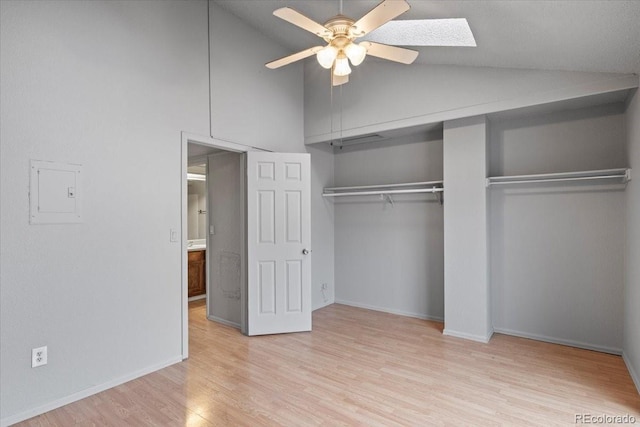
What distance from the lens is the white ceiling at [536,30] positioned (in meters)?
2.05

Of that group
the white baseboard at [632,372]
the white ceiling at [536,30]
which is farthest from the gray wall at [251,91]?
the white baseboard at [632,372]

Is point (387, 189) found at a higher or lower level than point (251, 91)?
lower

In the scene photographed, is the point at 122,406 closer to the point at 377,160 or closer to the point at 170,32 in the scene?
the point at 170,32

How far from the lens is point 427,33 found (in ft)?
9.60

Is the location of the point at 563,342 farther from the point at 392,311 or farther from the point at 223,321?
the point at 223,321

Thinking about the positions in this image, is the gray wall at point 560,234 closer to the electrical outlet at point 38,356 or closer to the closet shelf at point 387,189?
the closet shelf at point 387,189

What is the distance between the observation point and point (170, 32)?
3.17m

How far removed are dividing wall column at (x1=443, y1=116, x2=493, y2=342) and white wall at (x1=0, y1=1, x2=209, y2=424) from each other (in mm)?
2772

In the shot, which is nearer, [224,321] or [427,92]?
[427,92]

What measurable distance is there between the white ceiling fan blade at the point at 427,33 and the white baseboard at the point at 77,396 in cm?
363

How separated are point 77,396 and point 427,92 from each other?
424 cm

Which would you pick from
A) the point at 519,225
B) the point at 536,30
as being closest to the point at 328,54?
the point at 536,30

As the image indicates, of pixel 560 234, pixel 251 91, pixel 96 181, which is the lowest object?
pixel 560 234

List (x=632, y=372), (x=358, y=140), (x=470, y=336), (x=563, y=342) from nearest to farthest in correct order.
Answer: (x=632, y=372)
(x=563, y=342)
(x=470, y=336)
(x=358, y=140)
